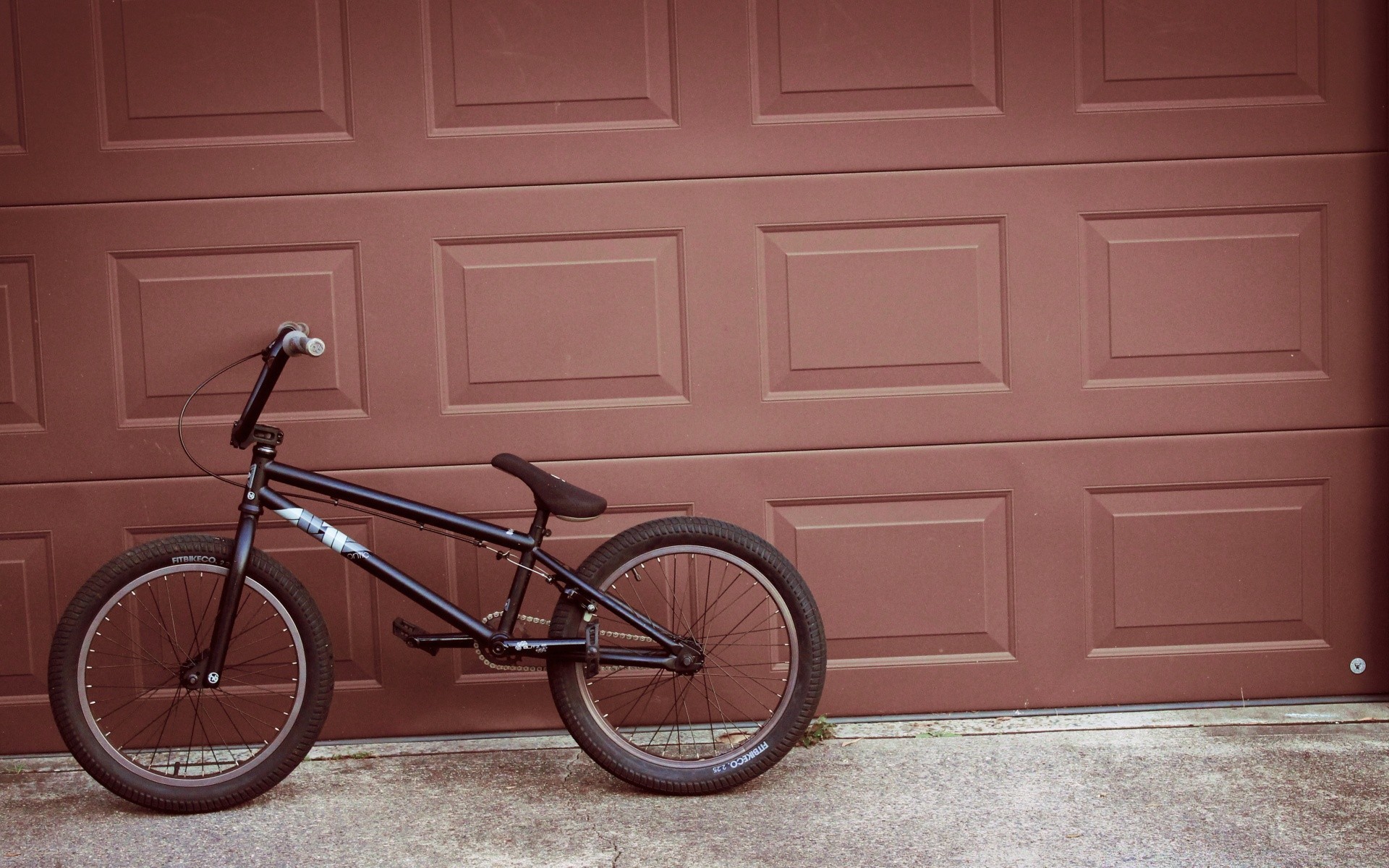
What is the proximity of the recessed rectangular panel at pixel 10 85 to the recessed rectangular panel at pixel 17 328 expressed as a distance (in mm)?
346

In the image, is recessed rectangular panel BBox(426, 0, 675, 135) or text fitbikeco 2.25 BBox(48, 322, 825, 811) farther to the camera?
recessed rectangular panel BBox(426, 0, 675, 135)

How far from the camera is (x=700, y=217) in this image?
3311 mm

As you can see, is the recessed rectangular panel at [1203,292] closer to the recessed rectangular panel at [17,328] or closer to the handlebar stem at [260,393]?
the handlebar stem at [260,393]

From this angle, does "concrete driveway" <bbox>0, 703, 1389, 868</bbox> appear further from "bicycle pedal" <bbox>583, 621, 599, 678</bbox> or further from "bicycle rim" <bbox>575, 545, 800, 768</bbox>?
"bicycle pedal" <bbox>583, 621, 599, 678</bbox>

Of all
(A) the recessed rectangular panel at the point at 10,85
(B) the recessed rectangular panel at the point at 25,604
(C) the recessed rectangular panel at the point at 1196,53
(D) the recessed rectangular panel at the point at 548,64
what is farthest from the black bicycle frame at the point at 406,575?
(C) the recessed rectangular panel at the point at 1196,53

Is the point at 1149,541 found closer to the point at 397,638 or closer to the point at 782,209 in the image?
the point at 782,209

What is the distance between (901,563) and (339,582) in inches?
65.9

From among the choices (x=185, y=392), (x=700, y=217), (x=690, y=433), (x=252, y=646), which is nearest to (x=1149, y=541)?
(x=690, y=433)

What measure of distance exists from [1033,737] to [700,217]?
70.8 inches

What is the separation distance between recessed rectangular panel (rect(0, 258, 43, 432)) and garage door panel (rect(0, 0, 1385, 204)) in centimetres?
22

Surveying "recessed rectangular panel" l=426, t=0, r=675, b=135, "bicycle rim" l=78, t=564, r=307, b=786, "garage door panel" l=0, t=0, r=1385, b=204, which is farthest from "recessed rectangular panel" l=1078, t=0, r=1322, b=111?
"bicycle rim" l=78, t=564, r=307, b=786

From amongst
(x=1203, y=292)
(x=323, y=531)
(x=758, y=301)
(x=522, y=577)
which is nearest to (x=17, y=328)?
(x=323, y=531)

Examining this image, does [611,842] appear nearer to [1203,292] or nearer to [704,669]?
[704,669]

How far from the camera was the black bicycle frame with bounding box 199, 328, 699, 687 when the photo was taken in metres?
2.87
